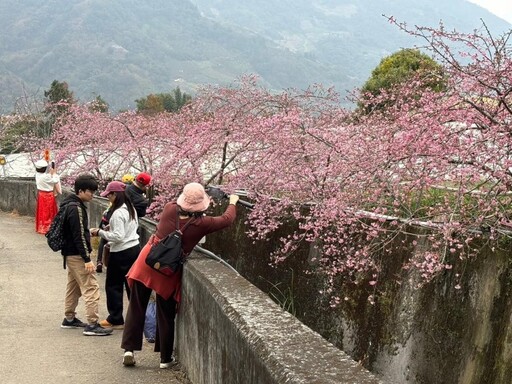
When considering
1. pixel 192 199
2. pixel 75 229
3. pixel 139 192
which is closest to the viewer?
pixel 192 199

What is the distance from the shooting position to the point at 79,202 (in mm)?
6922

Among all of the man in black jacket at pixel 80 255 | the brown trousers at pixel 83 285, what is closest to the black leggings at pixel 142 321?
the man in black jacket at pixel 80 255

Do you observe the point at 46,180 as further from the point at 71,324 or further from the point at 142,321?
the point at 142,321

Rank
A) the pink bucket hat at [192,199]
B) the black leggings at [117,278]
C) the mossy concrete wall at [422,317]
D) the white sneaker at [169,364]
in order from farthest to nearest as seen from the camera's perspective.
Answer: the black leggings at [117,278]
the white sneaker at [169,364]
the pink bucket hat at [192,199]
the mossy concrete wall at [422,317]

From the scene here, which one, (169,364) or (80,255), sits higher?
(80,255)

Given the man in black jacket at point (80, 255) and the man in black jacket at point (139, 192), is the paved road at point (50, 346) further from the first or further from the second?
the man in black jacket at point (139, 192)

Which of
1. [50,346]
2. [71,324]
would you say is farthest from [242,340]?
[71,324]

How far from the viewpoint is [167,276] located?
5691 mm

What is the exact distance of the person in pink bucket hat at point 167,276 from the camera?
546 cm

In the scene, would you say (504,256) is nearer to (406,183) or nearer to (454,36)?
(406,183)

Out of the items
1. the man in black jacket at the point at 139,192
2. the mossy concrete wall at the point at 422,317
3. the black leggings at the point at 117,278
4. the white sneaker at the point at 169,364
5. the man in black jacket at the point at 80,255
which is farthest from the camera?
the man in black jacket at the point at 139,192

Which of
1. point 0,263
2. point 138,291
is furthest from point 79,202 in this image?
point 0,263

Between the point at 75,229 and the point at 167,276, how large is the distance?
170cm

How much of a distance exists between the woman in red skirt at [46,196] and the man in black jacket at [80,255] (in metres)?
7.31
